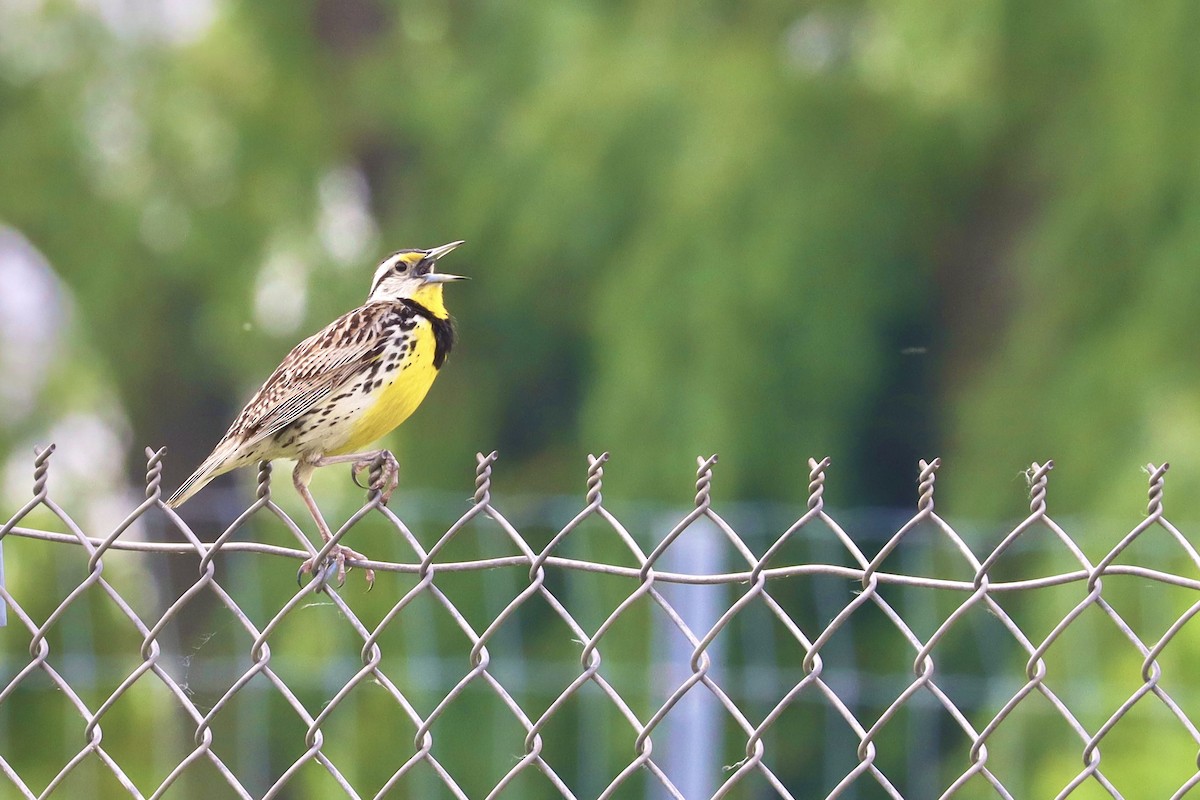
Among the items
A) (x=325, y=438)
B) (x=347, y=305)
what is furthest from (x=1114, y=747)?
(x=347, y=305)

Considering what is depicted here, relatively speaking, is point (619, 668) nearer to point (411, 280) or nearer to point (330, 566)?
point (411, 280)

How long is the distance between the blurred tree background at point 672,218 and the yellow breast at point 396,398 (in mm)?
4181

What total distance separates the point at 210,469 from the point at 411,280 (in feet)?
3.02

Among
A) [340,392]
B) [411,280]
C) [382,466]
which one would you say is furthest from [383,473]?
[411,280]

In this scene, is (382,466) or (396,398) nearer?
(382,466)

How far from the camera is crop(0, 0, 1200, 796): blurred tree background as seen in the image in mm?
8695

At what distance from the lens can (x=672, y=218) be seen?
366 inches

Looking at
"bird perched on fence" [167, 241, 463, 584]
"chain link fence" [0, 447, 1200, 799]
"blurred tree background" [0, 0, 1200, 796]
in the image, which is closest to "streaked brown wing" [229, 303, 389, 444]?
"bird perched on fence" [167, 241, 463, 584]

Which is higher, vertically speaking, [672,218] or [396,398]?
[672,218]

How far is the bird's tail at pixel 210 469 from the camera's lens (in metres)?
3.57

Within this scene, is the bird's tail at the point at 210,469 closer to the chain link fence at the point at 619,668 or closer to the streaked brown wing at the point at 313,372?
the streaked brown wing at the point at 313,372

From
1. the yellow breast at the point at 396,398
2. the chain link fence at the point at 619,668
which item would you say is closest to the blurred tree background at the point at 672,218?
the chain link fence at the point at 619,668

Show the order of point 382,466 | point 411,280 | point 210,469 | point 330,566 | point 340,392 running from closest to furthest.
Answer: point 330,566, point 382,466, point 210,469, point 340,392, point 411,280

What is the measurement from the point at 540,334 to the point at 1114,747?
15.6 ft
